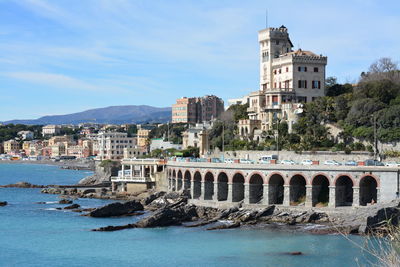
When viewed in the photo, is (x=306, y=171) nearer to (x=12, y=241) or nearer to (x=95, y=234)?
(x=95, y=234)

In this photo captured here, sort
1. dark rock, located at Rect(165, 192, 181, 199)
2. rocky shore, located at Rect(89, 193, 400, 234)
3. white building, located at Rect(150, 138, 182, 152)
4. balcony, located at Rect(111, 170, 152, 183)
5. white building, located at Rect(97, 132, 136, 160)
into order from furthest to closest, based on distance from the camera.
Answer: white building, located at Rect(97, 132, 136, 160), white building, located at Rect(150, 138, 182, 152), balcony, located at Rect(111, 170, 152, 183), dark rock, located at Rect(165, 192, 181, 199), rocky shore, located at Rect(89, 193, 400, 234)

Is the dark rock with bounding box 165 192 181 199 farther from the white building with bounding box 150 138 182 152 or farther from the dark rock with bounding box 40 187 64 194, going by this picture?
the white building with bounding box 150 138 182 152

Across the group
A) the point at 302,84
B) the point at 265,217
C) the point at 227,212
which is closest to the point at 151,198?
the point at 227,212

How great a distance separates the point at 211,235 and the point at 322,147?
27.4 m

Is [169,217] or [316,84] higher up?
[316,84]

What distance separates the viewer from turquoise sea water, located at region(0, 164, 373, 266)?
45625 millimetres

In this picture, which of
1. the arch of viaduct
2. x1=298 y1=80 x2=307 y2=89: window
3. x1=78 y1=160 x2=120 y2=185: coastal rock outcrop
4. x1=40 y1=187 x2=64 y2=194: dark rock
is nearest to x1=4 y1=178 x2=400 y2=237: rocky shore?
the arch of viaduct

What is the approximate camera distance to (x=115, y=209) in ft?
222

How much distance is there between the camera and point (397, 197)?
55969mm

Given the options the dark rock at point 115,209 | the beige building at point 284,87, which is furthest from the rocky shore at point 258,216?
the beige building at point 284,87

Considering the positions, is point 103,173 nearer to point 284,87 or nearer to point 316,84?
point 284,87

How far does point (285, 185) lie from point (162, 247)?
1748cm

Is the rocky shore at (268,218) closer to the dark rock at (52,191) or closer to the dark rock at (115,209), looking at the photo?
the dark rock at (115,209)

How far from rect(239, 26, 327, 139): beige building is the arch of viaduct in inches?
753
